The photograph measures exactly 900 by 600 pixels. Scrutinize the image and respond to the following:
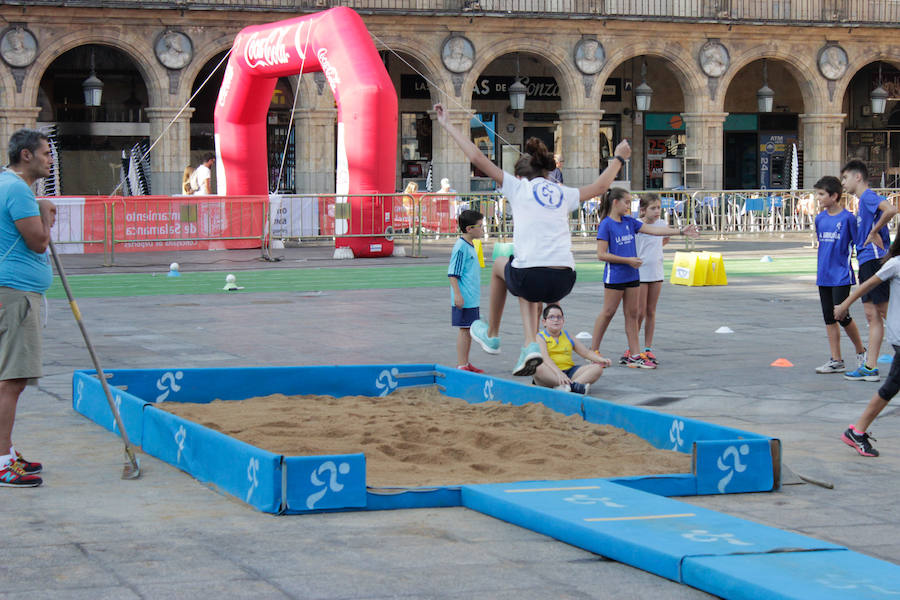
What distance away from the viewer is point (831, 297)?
33.9 ft

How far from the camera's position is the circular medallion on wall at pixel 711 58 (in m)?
35.2

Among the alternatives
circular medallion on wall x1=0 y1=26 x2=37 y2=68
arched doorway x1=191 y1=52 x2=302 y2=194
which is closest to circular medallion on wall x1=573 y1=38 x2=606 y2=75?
arched doorway x1=191 y1=52 x2=302 y2=194

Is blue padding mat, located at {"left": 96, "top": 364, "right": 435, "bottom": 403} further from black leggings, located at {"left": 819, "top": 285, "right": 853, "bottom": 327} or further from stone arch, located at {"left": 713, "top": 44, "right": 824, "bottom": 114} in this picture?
stone arch, located at {"left": 713, "top": 44, "right": 824, "bottom": 114}

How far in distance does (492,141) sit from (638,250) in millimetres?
25766

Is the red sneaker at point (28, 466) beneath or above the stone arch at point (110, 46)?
beneath

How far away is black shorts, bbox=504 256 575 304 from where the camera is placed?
8.13 metres

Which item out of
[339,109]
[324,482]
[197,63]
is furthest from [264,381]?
[197,63]

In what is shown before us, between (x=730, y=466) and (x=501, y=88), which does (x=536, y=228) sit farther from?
(x=501, y=88)

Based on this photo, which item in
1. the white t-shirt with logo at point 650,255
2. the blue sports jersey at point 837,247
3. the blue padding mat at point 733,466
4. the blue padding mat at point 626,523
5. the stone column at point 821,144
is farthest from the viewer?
the stone column at point 821,144

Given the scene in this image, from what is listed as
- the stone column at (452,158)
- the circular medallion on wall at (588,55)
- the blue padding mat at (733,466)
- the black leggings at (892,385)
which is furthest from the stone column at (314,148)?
the blue padding mat at (733,466)

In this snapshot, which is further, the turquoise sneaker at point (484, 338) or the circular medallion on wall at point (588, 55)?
the circular medallion on wall at point (588, 55)

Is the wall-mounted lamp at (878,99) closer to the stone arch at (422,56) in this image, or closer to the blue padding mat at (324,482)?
the stone arch at (422,56)

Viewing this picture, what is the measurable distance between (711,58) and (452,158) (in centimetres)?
802

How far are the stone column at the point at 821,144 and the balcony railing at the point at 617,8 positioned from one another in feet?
9.20
